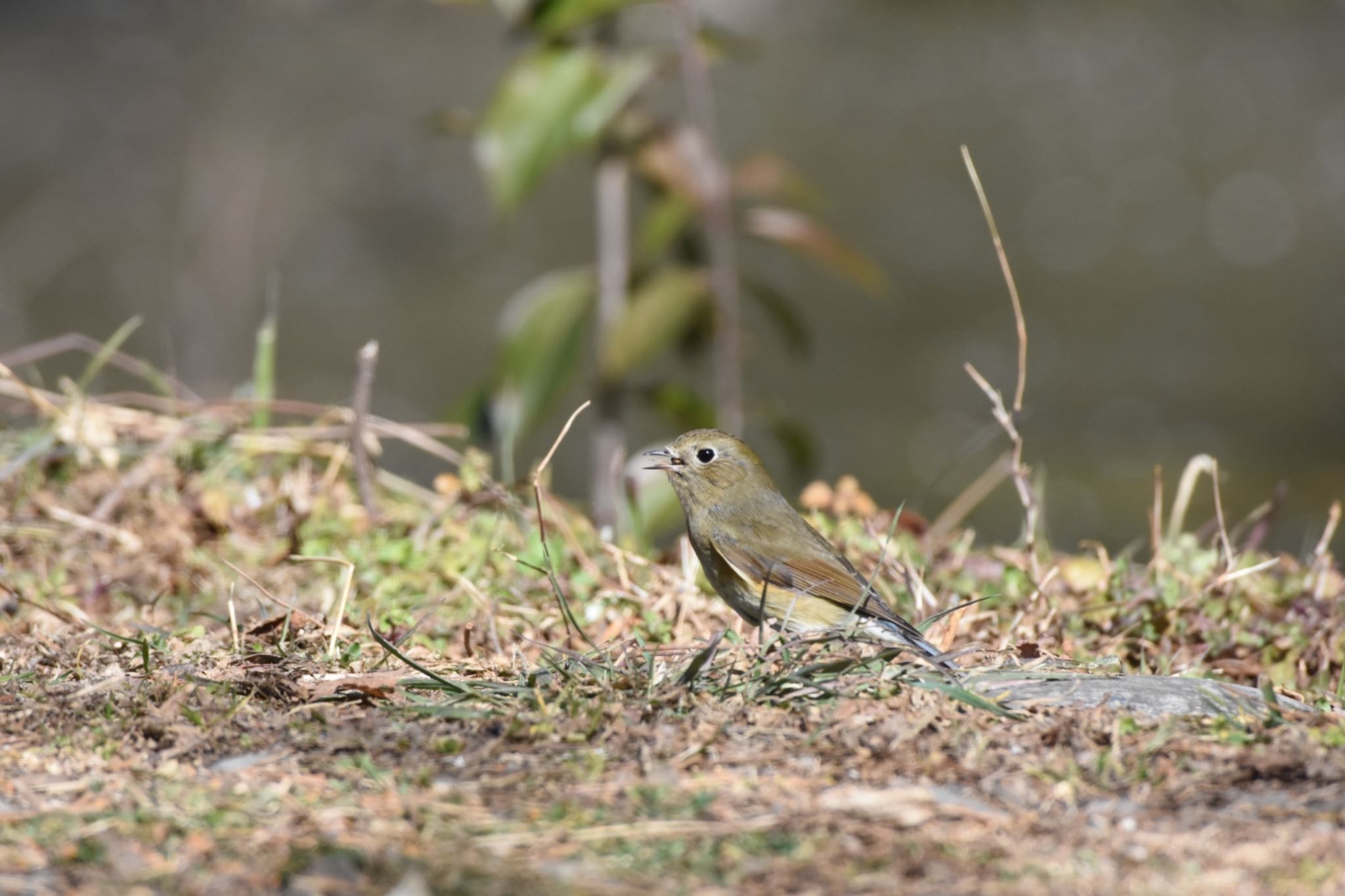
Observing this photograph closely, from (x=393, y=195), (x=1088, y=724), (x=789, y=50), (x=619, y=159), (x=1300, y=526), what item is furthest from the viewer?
(x=789, y=50)

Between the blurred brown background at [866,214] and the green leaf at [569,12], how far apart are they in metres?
6.13

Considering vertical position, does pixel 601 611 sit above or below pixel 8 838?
below

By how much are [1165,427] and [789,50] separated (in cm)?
962

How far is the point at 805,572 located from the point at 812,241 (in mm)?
1422

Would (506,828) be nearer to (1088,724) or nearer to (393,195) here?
(1088,724)

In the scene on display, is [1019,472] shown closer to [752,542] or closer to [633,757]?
[752,542]

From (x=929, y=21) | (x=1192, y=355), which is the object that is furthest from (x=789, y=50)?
(x=1192, y=355)

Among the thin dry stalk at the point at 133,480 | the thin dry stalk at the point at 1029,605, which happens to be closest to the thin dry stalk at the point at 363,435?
the thin dry stalk at the point at 133,480

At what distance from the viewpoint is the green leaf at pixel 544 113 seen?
4.89m

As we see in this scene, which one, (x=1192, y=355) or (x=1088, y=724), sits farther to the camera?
(x=1192, y=355)

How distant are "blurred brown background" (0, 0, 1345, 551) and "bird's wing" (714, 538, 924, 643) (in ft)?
21.8

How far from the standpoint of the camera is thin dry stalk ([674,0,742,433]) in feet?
16.7

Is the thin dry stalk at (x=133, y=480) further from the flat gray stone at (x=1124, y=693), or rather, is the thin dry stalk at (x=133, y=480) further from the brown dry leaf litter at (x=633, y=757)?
the flat gray stone at (x=1124, y=693)

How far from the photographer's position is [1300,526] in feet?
35.9
